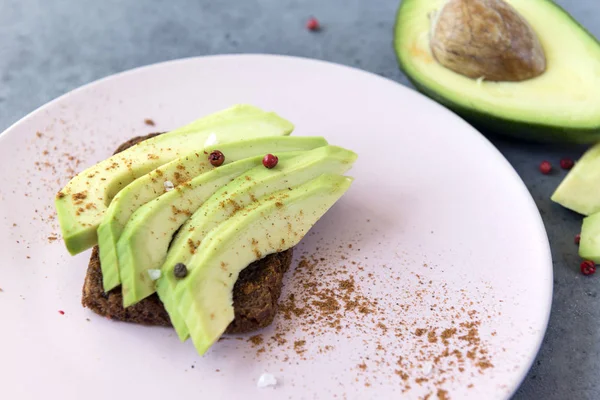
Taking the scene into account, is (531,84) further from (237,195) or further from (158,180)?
(158,180)

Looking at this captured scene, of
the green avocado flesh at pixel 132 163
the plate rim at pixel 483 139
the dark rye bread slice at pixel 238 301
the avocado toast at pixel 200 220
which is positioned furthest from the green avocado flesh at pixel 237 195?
the plate rim at pixel 483 139

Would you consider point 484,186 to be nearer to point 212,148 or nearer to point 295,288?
point 295,288

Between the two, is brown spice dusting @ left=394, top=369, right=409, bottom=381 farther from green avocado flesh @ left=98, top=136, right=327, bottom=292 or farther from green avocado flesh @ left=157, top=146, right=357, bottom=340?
green avocado flesh @ left=98, top=136, right=327, bottom=292

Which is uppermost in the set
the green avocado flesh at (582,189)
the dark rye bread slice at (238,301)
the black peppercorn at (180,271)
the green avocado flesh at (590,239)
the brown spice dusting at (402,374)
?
the black peppercorn at (180,271)

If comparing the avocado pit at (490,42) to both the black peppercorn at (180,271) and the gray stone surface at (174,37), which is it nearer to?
the gray stone surface at (174,37)

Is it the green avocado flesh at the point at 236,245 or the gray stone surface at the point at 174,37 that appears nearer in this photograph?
the green avocado flesh at the point at 236,245

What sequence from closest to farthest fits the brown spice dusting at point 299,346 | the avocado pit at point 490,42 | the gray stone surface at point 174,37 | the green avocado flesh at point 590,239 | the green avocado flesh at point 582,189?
1. the brown spice dusting at point 299,346
2. the green avocado flesh at point 590,239
3. the green avocado flesh at point 582,189
4. the avocado pit at point 490,42
5. the gray stone surface at point 174,37

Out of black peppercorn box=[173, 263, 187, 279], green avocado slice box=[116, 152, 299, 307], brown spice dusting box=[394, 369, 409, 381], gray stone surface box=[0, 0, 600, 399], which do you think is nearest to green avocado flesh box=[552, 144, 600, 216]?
gray stone surface box=[0, 0, 600, 399]

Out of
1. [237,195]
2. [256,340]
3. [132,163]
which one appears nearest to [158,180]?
[132,163]
